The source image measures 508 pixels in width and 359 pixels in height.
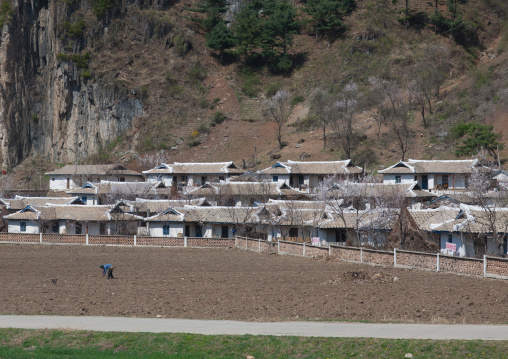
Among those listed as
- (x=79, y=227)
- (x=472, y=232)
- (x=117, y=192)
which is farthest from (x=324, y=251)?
(x=117, y=192)

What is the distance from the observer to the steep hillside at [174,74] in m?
107

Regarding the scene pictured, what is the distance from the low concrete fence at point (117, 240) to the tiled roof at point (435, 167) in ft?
77.0

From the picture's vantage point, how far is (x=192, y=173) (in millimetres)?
82750

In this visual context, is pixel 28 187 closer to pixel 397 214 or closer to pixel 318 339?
pixel 397 214

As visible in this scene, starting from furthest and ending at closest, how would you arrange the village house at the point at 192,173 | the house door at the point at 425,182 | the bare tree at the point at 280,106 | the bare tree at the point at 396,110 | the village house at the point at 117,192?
the bare tree at the point at 280,106 → the bare tree at the point at 396,110 → the village house at the point at 192,173 → the village house at the point at 117,192 → the house door at the point at 425,182

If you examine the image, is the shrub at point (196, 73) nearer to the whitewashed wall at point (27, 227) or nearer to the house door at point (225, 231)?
the whitewashed wall at point (27, 227)

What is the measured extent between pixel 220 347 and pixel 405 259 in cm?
2136

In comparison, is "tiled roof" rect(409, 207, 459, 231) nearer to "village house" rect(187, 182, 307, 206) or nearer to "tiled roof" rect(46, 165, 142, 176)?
"village house" rect(187, 182, 307, 206)

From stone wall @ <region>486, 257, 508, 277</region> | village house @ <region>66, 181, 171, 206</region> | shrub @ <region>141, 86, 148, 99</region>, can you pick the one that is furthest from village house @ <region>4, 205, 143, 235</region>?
shrub @ <region>141, 86, 148, 99</region>

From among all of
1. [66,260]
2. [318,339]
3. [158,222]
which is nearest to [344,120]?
[158,222]

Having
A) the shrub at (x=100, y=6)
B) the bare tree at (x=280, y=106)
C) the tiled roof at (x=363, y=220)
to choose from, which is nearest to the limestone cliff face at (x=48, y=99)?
the shrub at (x=100, y=6)

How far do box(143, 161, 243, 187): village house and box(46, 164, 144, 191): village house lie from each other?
6398 mm

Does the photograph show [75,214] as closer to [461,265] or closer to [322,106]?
[461,265]

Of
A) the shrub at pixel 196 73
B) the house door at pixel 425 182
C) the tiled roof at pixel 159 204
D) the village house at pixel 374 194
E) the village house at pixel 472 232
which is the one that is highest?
the shrub at pixel 196 73
